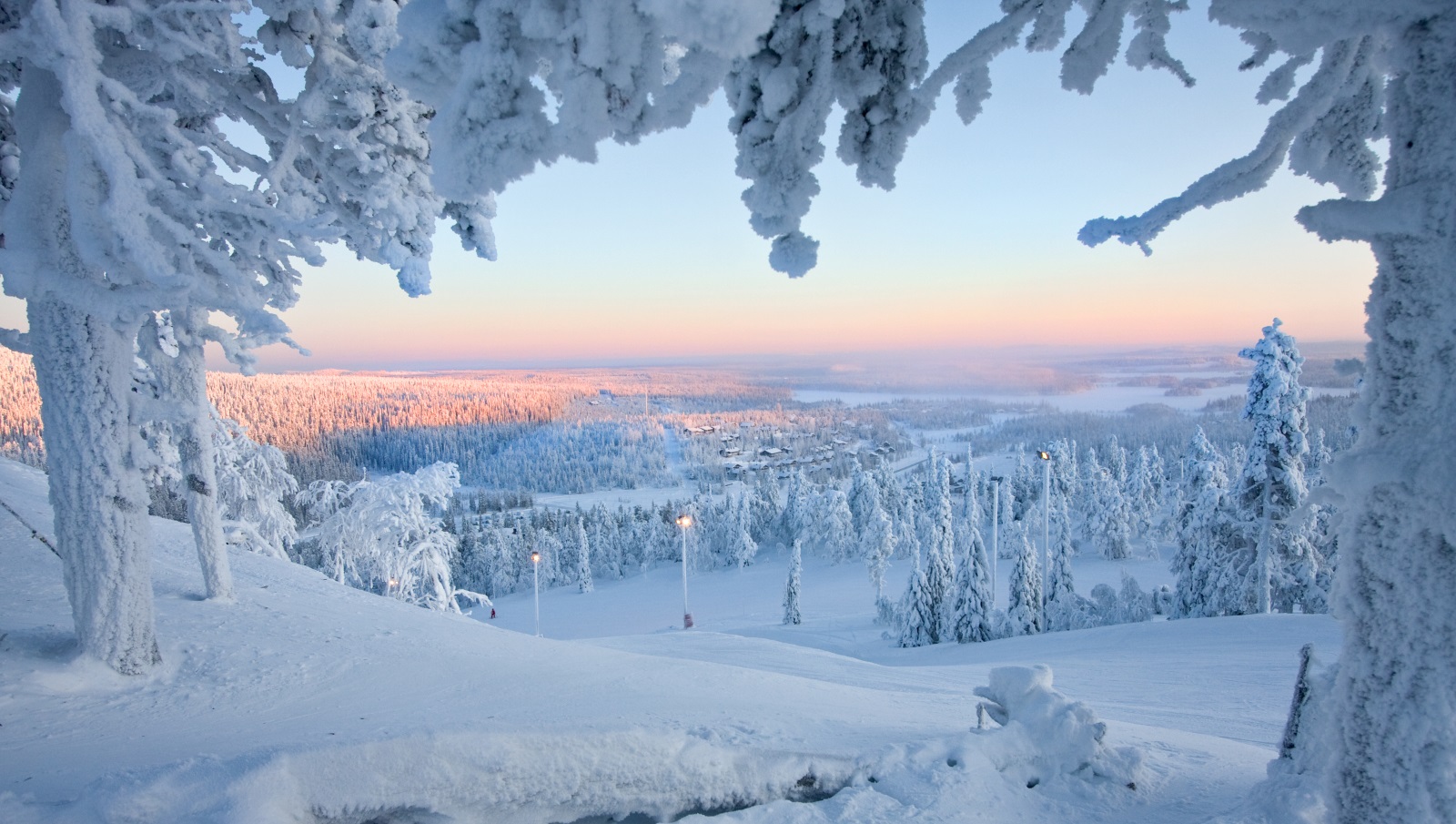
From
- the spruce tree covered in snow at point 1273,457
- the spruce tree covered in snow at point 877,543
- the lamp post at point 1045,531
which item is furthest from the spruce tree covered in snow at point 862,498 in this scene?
the spruce tree covered in snow at point 1273,457

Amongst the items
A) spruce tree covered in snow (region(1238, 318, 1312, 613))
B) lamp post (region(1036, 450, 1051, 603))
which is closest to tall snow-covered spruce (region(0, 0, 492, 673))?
lamp post (region(1036, 450, 1051, 603))

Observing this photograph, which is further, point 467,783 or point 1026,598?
point 1026,598

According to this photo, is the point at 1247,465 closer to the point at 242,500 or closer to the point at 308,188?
the point at 308,188

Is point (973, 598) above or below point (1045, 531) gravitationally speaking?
below

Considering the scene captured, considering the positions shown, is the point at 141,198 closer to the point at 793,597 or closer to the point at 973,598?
the point at 973,598

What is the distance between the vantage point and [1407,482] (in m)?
2.19

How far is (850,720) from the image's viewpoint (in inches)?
204

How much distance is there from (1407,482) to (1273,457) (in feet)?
65.7

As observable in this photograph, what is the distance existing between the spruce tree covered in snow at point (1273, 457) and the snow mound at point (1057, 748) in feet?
54.0

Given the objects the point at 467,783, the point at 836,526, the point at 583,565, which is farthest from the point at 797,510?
the point at 467,783

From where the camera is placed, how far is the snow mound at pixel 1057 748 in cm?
416

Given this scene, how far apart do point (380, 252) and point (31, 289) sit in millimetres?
2470

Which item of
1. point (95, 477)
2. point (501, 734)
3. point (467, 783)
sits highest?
point (95, 477)

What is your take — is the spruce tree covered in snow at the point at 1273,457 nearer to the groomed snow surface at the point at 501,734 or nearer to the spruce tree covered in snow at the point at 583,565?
the groomed snow surface at the point at 501,734
